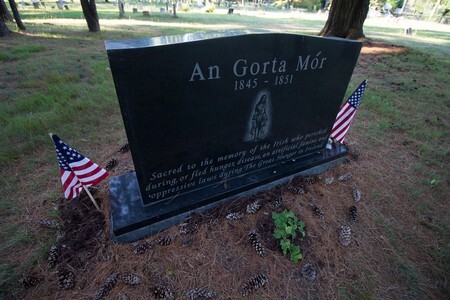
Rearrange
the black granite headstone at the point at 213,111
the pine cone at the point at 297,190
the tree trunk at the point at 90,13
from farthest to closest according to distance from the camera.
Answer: the tree trunk at the point at 90,13, the pine cone at the point at 297,190, the black granite headstone at the point at 213,111

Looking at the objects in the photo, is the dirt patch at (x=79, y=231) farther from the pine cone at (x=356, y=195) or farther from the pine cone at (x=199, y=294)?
the pine cone at (x=356, y=195)

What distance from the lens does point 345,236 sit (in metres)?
2.47

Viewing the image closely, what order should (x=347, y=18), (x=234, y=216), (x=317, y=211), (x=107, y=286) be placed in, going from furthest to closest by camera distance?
1. (x=347, y=18)
2. (x=317, y=211)
3. (x=234, y=216)
4. (x=107, y=286)

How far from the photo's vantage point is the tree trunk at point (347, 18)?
909 centimetres

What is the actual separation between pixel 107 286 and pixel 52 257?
0.60m

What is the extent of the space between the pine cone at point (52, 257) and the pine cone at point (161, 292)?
90 cm

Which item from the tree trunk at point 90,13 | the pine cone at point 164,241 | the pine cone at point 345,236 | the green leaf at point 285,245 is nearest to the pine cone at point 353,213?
the pine cone at point 345,236

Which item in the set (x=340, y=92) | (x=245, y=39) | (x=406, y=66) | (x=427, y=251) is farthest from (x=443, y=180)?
(x=406, y=66)

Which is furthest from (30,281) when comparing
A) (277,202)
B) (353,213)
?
(353,213)

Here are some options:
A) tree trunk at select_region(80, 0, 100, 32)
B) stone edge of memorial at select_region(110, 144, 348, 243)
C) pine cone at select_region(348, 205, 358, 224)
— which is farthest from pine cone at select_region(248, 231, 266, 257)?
tree trunk at select_region(80, 0, 100, 32)

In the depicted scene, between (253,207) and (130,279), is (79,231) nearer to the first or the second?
(130,279)

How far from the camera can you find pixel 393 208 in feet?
9.60

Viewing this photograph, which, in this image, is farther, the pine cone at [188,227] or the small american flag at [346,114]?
the small american flag at [346,114]

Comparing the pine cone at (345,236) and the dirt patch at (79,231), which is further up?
the dirt patch at (79,231)
